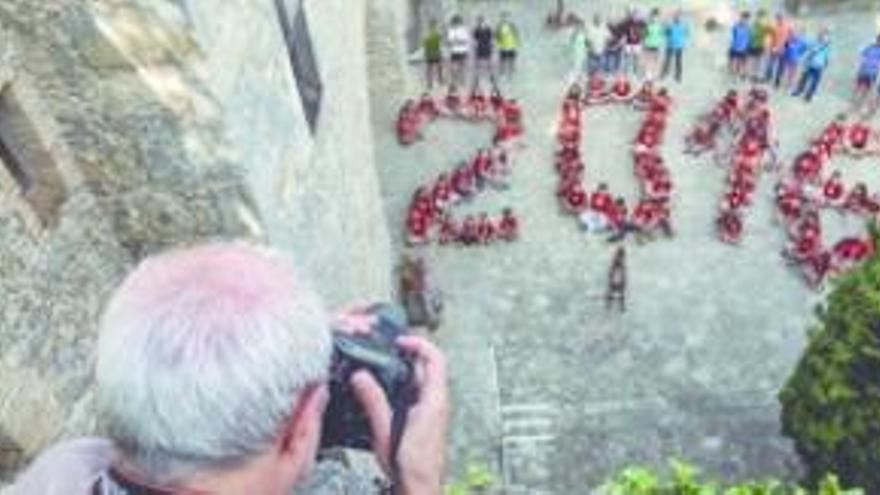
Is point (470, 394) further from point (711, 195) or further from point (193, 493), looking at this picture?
point (193, 493)

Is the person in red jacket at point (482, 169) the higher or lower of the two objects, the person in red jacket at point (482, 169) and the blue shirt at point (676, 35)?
the lower

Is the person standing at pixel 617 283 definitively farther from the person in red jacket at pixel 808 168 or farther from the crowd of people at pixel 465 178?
the person in red jacket at pixel 808 168

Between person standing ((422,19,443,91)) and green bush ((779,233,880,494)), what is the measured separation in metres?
8.88

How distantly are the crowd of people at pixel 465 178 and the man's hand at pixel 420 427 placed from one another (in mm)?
13183

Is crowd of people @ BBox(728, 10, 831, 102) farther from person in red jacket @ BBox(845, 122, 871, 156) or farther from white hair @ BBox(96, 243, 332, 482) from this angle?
white hair @ BBox(96, 243, 332, 482)

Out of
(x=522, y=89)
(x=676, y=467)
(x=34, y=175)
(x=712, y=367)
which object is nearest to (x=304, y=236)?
(x=34, y=175)

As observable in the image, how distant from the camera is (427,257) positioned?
55.1 ft

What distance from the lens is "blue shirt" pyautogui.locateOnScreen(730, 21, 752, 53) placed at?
1928cm

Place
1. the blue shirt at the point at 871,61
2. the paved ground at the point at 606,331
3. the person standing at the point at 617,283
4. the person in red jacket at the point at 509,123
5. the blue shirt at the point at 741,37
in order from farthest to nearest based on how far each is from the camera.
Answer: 1. the blue shirt at the point at 741,37
2. the blue shirt at the point at 871,61
3. the person in red jacket at the point at 509,123
4. the person standing at the point at 617,283
5. the paved ground at the point at 606,331

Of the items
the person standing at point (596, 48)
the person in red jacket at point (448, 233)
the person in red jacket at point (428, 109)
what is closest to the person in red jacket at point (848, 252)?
the person in red jacket at point (448, 233)

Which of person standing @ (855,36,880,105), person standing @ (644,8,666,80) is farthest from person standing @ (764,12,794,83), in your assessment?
person standing @ (644,8,666,80)

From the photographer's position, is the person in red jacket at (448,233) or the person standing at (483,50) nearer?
the person in red jacket at (448,233)

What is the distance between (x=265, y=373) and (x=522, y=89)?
17.1 meters

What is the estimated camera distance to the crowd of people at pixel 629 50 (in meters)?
19.7
